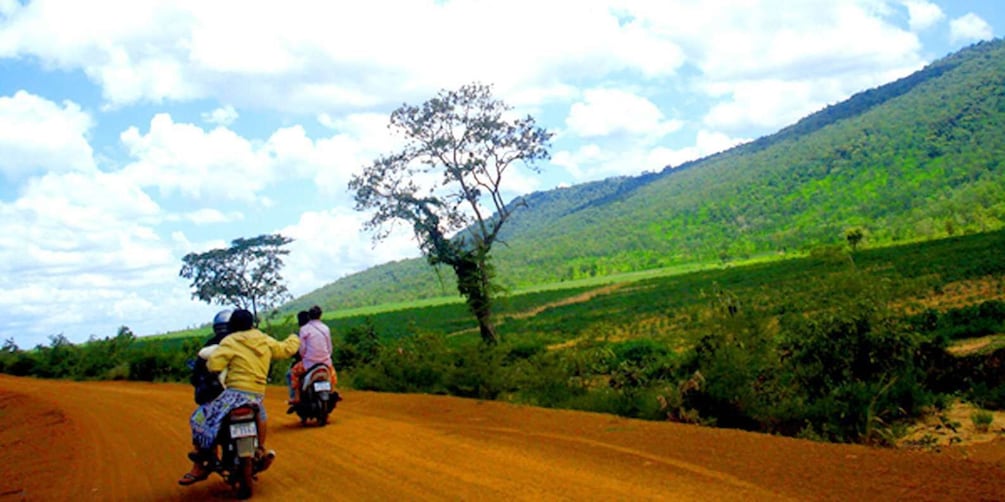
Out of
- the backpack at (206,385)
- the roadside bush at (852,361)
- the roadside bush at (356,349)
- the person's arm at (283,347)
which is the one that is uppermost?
the person's arm at (283,347)

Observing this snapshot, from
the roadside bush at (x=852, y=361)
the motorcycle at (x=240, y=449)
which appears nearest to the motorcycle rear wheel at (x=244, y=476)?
the motorcycle at (x=240, y=449)

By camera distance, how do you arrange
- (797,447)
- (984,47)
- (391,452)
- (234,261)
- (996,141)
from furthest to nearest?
(984,47) < (996,141) < (234,261) < (391,452) < (797,447)

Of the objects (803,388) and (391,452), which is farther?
(803,388)

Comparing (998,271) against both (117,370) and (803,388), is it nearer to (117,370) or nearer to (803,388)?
(803,388)

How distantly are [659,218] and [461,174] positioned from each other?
422ft

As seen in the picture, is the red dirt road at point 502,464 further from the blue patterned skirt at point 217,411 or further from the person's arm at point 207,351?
the person's arm at point 207,351

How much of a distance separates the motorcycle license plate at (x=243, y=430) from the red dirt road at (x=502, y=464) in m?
0.61

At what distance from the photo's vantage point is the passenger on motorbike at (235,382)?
746 centimetres

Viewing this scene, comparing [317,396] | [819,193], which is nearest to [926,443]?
[317,396]

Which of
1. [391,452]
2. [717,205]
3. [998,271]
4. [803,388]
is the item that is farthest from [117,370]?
[717,205]

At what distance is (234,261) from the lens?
2215 inches

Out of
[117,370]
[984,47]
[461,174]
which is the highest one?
[984,47]

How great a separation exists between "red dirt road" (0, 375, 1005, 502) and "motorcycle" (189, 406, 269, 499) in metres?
0.23

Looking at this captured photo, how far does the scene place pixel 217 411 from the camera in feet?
24.5
